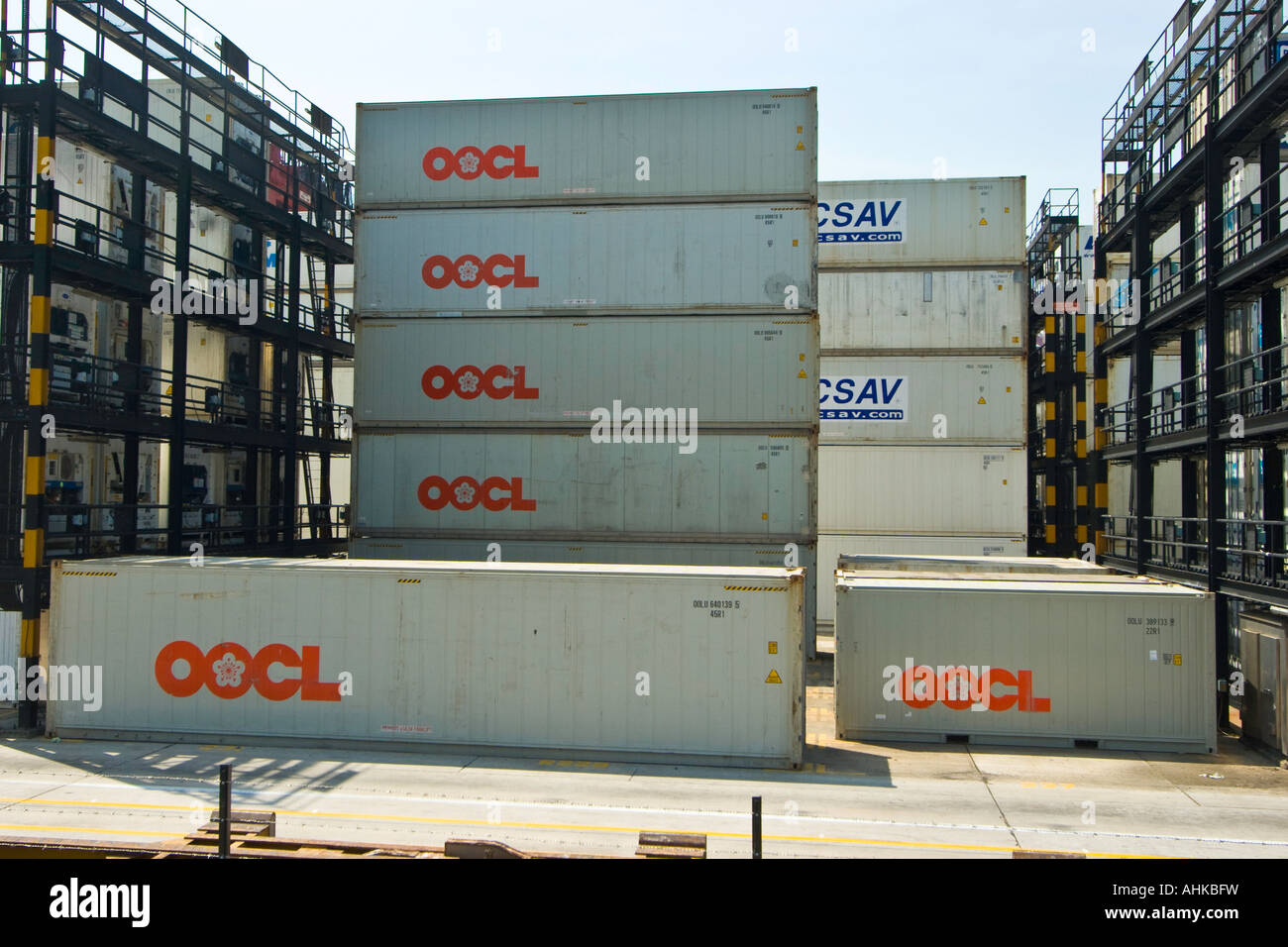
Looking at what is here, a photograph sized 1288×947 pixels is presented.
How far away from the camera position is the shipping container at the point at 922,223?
2753cm

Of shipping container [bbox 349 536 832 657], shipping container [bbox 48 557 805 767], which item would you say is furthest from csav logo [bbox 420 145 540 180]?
shipping container [bbox 48 557 805 767]

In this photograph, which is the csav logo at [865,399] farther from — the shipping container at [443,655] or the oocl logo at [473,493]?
the shipping container at [443,655]

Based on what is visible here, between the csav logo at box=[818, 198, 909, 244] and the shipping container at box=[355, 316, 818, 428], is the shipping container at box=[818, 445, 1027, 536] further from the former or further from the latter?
the shipping container at box=[355, 316, 818, 428]

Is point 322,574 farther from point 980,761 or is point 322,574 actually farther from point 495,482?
point 980,761

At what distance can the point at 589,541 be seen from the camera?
2098 centimetres

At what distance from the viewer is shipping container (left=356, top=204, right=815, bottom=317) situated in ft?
68.5

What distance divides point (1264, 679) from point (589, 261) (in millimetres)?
15403

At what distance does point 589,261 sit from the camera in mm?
21297

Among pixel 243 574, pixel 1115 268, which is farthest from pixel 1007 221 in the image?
pixel 243 574

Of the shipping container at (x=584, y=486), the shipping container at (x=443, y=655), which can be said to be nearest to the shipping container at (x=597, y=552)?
the shipping container at (x=584, y=486)

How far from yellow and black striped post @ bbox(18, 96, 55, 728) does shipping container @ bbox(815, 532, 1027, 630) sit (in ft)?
61.1

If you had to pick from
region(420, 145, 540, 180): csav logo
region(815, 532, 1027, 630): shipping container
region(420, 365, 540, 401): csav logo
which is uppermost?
region(420, 145, 540, 180): csav logo

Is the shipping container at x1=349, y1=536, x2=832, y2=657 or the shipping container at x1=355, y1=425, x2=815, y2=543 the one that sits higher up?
the shipping container at x1=355, y1=425, x2=815, y2=543

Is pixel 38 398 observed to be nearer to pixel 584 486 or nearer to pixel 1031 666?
pixel 584 486
